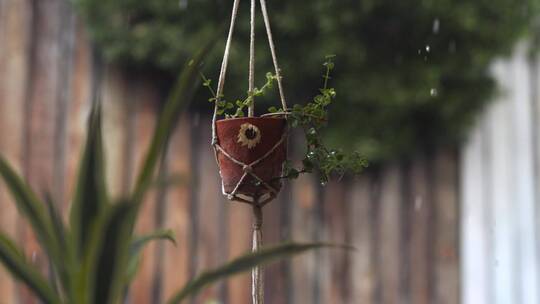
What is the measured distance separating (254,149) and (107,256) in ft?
1.46

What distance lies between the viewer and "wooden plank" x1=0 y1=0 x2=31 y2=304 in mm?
2754

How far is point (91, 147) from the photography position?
0.81m

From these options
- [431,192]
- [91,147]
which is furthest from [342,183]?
[91,147]

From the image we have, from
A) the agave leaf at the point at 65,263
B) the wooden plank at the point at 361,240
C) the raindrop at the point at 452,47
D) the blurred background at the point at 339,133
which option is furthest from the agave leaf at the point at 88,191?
the wooden plank at the point at 361,240

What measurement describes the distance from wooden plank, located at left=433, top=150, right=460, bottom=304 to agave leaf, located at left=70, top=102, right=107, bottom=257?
8.36ft

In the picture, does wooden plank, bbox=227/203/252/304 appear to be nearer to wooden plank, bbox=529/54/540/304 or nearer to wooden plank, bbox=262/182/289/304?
wooden plank, bbox=262/182/289/304

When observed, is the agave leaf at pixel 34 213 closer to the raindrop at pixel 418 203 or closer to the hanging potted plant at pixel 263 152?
the hanging potted plant at pixel 263 152

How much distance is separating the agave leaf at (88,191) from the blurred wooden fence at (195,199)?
1973 mm

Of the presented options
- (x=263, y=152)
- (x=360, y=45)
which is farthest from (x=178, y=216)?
(x=263, y=152)

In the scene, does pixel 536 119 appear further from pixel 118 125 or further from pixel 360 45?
pixel 118 125

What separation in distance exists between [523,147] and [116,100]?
1.71 metres

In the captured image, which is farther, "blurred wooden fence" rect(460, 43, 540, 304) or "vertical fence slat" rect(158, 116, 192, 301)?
"blurred wooden fence" rect(460, 43, 540, 304)

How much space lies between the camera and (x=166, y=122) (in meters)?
0.76

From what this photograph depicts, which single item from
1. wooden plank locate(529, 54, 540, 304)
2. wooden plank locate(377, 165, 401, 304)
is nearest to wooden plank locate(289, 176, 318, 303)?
wooden plank locate(377, 165, 401, 304)
